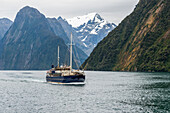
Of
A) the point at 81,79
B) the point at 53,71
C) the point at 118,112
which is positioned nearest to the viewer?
the point at 118,112

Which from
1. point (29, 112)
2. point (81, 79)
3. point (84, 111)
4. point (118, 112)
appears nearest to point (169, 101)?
point (118, 112)

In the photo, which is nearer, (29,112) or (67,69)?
(29,112)

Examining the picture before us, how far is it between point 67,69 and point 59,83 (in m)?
9.46

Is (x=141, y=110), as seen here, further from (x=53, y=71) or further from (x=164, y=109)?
(x=53, y=71)

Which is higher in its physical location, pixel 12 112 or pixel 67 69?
pixel 67 69

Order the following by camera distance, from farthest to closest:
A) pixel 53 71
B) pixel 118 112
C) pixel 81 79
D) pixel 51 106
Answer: pixel 53 71 → pixel 81 79 → pixel 51 106 → pixel 118 112

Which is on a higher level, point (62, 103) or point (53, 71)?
point (53, 71)

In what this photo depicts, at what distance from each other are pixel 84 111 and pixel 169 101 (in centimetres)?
2557

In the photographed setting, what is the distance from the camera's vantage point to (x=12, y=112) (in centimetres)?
5997

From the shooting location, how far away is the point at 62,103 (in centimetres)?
7225

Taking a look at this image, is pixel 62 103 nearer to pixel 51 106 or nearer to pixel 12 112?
pixel 51 106

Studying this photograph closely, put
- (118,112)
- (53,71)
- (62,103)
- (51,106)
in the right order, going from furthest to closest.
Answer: (53,71) < (62,103) < (51,106) < (118,112)

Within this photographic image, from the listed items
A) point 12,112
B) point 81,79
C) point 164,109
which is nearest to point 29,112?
point 12,112

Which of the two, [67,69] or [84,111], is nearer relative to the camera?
[84,111]
